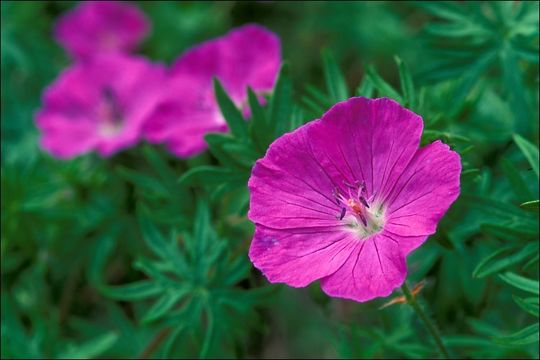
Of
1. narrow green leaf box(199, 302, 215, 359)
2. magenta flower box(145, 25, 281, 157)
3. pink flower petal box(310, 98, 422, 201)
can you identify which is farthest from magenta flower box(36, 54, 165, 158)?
pink flower petal box(310, 98, 422, 201)

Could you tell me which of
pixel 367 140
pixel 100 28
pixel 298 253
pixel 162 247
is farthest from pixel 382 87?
pixel 100 28

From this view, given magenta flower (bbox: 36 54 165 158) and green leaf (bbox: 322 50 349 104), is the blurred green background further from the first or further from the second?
magenta flower (bbox: 36 54 165 158)

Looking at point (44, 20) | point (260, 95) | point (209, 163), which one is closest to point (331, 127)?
point (260, 95)

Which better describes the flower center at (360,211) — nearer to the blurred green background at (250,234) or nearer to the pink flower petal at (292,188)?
the pink flower petal at (292,188)

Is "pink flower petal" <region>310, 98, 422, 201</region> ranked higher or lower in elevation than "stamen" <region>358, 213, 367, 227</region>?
higher

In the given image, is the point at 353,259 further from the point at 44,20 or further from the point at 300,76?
the point at 44,20

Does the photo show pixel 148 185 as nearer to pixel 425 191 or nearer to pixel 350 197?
pixel 350 197

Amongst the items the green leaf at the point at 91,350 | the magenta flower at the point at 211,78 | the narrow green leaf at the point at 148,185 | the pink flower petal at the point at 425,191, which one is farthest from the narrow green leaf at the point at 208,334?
the pink flower petal at the point at 425,191
